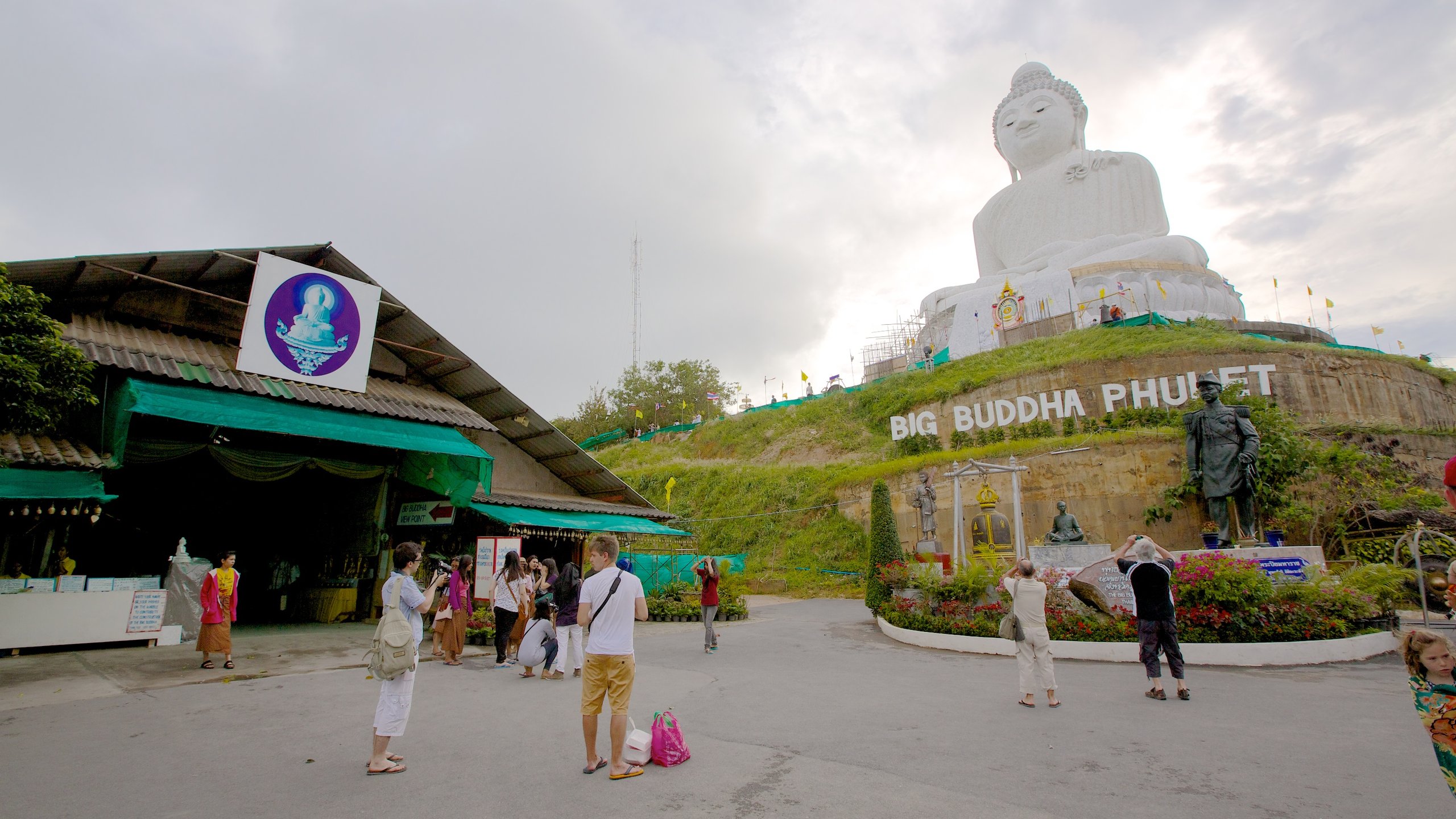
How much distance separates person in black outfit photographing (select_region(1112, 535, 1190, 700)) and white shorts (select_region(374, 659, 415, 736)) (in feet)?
20.2

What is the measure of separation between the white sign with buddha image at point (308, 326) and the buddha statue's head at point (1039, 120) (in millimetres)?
35575

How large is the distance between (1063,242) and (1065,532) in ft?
82.6

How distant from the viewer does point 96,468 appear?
31.3 feet

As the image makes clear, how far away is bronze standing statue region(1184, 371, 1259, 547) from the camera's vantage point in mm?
11031

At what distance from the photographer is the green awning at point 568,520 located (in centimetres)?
1393

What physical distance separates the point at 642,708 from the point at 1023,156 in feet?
129

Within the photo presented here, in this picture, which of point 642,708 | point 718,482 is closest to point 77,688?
point 642,708

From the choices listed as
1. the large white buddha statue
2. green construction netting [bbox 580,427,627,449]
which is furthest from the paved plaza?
green construction netting [bbox 580,427,627,449]

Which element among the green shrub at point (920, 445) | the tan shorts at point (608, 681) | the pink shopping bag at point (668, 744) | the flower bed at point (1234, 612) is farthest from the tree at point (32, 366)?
the green shrub at point (920, 445)

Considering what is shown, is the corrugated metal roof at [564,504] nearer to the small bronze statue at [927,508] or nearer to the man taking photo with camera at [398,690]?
the small bronze statue at [927,508]

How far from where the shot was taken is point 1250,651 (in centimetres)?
834

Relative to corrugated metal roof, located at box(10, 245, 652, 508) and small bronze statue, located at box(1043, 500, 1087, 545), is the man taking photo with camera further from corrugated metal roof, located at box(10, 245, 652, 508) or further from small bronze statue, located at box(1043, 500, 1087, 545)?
small bronze statue, located at box(1043, 500, 1087, 545)

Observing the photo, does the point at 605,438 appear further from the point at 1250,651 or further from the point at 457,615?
the point at 1250,651

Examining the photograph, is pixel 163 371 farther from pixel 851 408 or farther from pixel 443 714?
pixel 851 408
